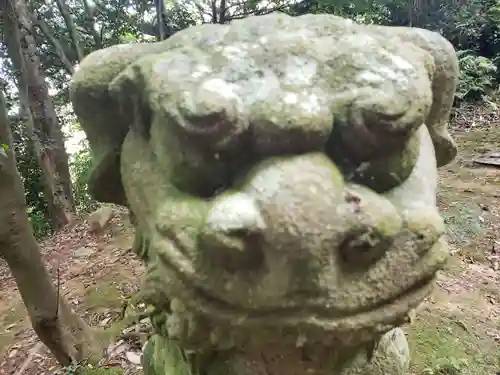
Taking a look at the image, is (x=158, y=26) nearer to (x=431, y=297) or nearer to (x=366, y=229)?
(x=431, y=297)

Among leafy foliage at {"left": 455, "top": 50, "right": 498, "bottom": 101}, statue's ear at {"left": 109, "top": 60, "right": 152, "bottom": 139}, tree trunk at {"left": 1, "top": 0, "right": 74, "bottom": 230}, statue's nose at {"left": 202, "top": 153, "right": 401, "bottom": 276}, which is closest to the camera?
statue's nose at {"left": 202, "top": 153, "right": 401, "bottom": 276}

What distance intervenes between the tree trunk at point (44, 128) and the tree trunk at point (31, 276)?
223cm

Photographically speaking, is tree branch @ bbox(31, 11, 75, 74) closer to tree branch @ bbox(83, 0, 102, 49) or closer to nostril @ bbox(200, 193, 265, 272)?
tree branch @ bbox(83, 0, 102, 49)

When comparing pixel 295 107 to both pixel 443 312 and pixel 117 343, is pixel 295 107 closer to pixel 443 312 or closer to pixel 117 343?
pixel 443 312

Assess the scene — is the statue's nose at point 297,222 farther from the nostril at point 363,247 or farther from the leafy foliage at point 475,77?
the leafy foliage at point 475,77

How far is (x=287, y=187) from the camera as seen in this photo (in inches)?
29.9

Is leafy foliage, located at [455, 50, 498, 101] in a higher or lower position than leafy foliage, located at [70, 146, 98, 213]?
higher

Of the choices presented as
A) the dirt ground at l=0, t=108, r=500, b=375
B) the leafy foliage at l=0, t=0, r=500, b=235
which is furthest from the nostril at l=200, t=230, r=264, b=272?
the leafy foliage at l=0, t=0, r=500, b=235

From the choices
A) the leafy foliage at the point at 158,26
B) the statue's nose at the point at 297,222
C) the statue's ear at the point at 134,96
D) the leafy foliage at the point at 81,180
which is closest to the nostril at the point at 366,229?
the statue's nose at the point at 297,222

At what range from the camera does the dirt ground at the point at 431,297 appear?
1.82m

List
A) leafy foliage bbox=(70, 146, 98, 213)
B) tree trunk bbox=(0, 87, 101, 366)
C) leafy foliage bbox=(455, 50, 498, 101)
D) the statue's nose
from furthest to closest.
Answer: leafy foliage bbox=(70, 146, 98, 213), leafy foliage bbox=(455, 50, 498, 101), tree trunk bbox=(0, 87, 101, 366), the statue's nose

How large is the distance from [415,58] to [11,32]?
338 centimetres

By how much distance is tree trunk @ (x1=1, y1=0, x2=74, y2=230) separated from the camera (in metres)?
4.08

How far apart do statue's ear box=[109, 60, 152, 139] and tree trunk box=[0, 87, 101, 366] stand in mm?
837
